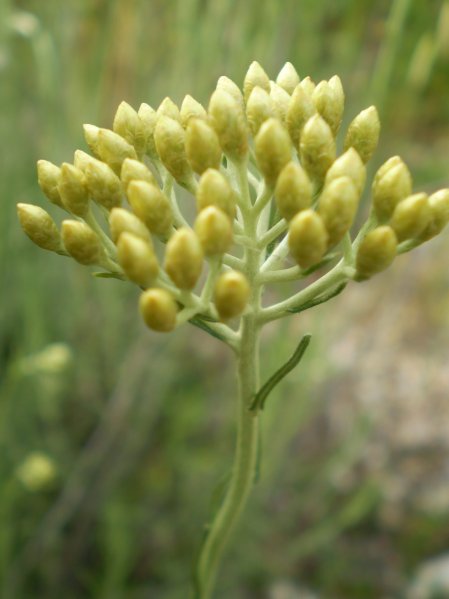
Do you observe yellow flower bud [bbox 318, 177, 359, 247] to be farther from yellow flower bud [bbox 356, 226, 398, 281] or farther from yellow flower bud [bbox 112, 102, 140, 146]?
yellow flower bud [bbox 112, 102, 140, 146]

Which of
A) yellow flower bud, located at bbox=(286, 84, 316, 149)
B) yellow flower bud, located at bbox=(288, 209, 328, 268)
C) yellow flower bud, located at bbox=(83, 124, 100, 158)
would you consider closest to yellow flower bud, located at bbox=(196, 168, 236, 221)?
yellow flower bud, located at bbox=(288, 209, 328, 268)

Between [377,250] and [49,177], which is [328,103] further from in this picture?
[49,177]

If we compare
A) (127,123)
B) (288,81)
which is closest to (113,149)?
(127,123)

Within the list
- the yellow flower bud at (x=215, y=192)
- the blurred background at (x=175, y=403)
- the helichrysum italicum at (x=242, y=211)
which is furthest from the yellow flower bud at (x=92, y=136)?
the blurred background at (x=175, y=403)

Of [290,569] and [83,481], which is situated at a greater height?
[83,481]

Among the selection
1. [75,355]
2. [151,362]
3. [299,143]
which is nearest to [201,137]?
[299,143]

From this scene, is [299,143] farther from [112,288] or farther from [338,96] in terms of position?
[112,288]
